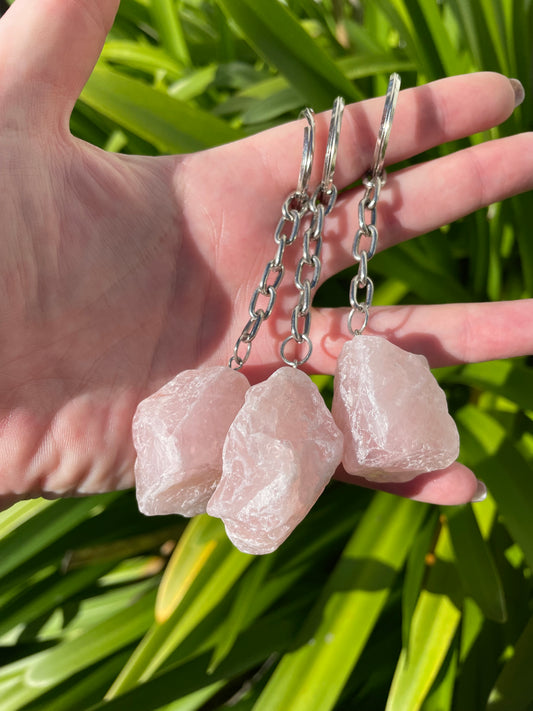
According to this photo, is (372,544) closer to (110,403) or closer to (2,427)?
(110,403)

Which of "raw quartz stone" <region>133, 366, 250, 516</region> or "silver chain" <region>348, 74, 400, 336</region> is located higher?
"silver chain" <region>348, 74, 400, 336</region>

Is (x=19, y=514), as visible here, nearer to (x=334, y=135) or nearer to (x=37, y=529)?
(x=37, y=529)

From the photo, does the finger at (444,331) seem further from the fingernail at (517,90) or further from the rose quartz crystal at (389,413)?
the fingernail at (517,90)

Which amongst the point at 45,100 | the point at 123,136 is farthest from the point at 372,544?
the point at 123,136

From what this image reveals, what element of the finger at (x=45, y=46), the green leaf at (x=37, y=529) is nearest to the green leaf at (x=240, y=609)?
the green leaf at (x=37, y=529)

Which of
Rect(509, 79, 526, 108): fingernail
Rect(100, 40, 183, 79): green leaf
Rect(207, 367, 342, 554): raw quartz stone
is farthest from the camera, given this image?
Rect(100, 40, 183, 79): green leaf

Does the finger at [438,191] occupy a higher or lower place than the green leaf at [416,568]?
higher

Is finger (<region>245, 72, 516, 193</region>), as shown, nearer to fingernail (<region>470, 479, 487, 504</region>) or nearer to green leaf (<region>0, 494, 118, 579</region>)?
fingernail (<region>470, 479, 487, 504</region>)

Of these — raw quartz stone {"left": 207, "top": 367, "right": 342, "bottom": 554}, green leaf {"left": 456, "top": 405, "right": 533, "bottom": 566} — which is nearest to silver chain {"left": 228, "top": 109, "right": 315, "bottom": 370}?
raw quartz stone {"left": 207, "top": 367, "right": 342, "bottom": 554}
